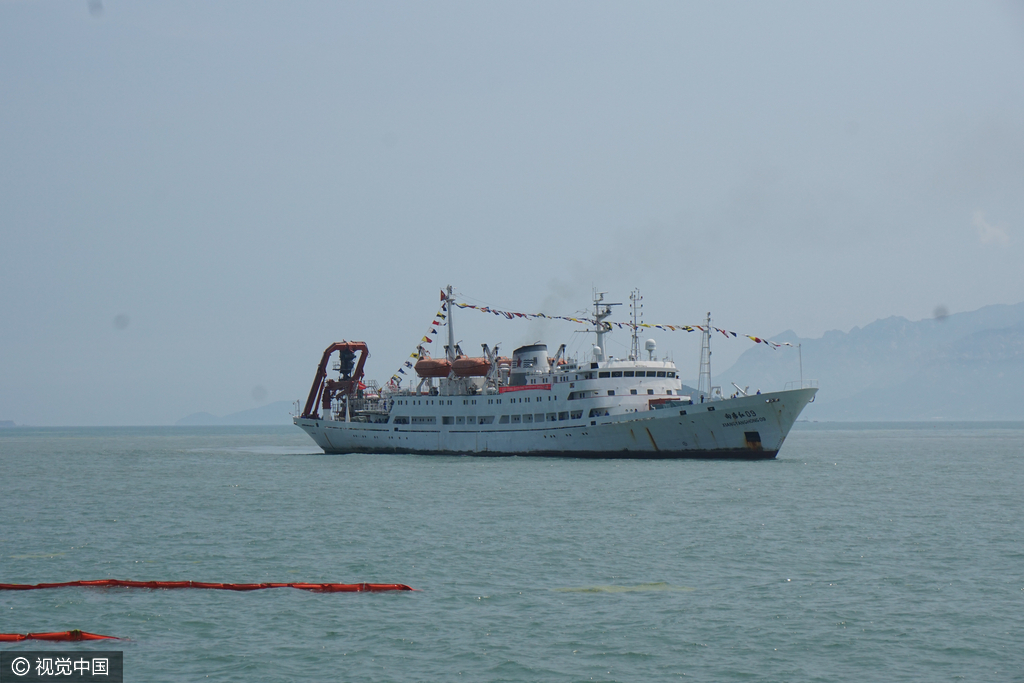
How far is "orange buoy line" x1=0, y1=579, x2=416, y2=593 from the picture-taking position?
21594 millimetres

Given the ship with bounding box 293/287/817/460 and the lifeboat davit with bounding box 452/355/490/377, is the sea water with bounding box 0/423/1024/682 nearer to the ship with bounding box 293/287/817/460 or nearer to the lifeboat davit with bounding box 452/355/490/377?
the ship with bounding box 293/287/817/460

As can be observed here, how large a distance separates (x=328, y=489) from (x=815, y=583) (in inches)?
1232

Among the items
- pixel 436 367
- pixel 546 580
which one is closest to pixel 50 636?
pixel 546 580

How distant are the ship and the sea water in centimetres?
1295

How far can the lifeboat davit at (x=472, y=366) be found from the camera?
73812 millimetres

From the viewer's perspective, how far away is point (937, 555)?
2589 cm

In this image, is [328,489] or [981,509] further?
[328,489]

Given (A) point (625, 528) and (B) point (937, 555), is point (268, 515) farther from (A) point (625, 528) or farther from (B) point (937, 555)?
(B) point (937, 555)

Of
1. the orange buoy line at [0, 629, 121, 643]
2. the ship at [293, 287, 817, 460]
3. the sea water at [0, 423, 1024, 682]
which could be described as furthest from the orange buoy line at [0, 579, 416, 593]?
the ship at [293, 287, 817, 460]

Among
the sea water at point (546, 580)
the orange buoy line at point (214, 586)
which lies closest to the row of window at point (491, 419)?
the sea water at point (546, 580)

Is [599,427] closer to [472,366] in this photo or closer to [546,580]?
[472,366]

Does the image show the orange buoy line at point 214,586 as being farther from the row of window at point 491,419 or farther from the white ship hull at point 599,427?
the row of window at point 491,419

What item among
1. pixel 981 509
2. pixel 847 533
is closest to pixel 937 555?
pixel 847 533

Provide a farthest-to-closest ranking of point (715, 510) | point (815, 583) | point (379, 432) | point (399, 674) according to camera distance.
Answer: point (379, 432) < point (715, 510) < point (815, 583) < point (399, 674)
